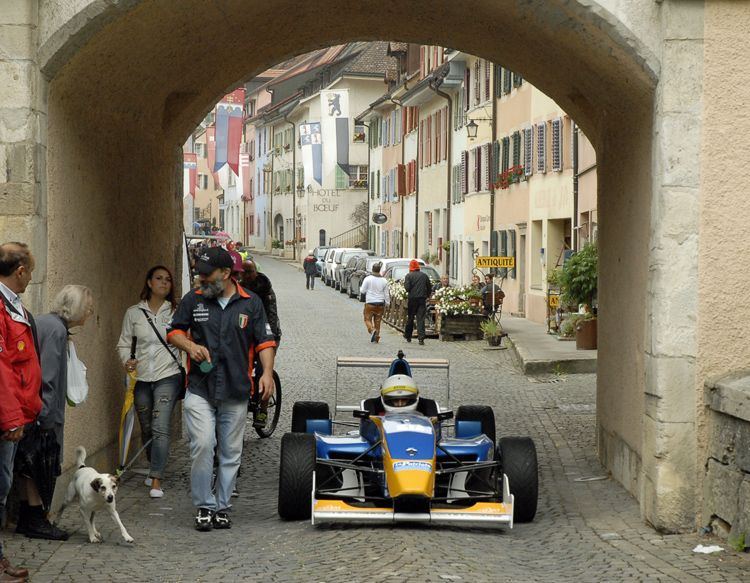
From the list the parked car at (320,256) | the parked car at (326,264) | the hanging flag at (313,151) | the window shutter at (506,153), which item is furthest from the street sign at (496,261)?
the parked car at (320,256)

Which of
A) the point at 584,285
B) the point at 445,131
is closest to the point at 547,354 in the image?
the point at 584,285

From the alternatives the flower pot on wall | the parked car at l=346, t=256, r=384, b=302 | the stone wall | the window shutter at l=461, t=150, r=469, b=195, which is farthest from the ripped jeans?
the window shutter at l=461, t=150, r=469, b=195

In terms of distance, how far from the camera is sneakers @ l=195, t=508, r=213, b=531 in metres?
7.48

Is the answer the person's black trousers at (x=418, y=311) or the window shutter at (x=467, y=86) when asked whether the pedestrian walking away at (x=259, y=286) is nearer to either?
the person's black trousers at (x=418, y=311)

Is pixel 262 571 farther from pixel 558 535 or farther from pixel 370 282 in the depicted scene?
pixel 370 282

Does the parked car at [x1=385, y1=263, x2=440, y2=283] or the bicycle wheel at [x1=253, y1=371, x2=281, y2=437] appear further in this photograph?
the parked car at [x1=385, y1=263, x2=440, y2=283]

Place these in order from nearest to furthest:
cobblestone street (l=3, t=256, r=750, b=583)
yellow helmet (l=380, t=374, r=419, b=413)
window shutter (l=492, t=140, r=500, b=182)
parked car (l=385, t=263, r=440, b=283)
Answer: cobblestone street (l=3, t=256, r=750, b=583) < yellow helmet (l=380, t=374, r=419, b=413) < parked car (l=385, t=263, r=440, b=283) < window shutter (l=492, t=140, r=500, b=182)

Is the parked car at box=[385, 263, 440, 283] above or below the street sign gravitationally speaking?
below

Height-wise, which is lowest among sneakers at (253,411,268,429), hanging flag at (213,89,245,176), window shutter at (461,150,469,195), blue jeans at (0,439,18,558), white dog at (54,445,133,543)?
sneakers at (253,411,268,429)

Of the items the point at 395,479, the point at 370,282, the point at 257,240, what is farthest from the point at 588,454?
the point at 257,240

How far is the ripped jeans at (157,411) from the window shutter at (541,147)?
69.0 ft

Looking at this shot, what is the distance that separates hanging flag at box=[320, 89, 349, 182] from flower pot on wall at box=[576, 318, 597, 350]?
67.0 feet

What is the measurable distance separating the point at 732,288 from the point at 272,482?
3.98 metres

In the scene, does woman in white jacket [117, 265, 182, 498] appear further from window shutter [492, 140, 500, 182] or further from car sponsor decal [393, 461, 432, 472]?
window shutter [492, 140, 500, 182]
